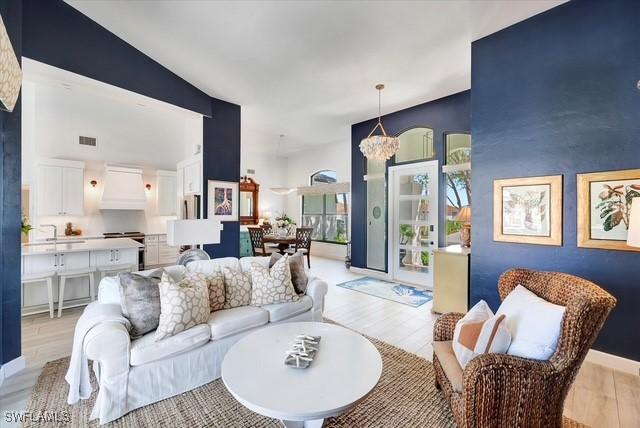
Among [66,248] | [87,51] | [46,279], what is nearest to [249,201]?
[66,248]

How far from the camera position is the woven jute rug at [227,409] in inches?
73.5

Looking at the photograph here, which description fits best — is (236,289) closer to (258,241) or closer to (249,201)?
(258,241)

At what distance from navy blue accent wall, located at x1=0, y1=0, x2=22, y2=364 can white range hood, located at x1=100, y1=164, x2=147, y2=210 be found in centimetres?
429

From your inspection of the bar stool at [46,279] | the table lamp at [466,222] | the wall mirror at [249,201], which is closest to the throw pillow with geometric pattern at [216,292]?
the bar stool at [46,279]

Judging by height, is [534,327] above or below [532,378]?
above

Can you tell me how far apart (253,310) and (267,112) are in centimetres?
417

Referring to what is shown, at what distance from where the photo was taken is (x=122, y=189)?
650 centimetres

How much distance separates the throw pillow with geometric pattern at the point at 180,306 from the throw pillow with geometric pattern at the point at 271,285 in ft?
1.73

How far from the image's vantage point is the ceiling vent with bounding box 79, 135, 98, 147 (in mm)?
6081

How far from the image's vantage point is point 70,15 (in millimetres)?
3061

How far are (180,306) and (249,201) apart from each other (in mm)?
6889

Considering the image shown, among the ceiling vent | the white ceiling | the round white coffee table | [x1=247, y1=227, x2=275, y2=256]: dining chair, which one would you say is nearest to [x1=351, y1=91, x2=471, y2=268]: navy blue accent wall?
the white ceiling

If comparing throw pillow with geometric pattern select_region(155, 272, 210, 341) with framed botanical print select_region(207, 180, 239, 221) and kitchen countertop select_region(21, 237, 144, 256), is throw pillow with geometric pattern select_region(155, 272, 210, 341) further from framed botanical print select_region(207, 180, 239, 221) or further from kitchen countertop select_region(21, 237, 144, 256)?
framed botanical print select_region(207, 180, 239, 221)

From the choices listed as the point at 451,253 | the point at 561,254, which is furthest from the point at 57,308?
the point at 561,254
